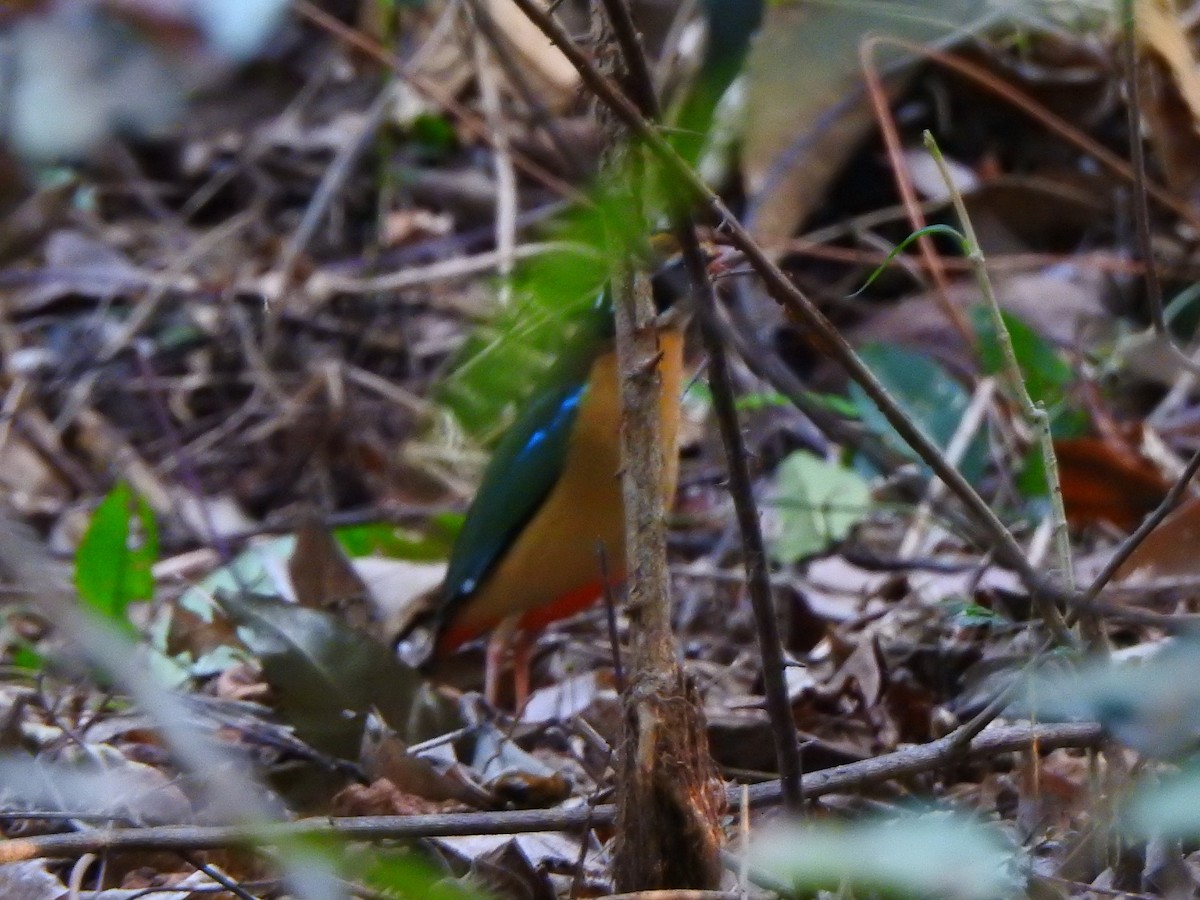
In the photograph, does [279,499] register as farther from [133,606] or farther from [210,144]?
[210,144]

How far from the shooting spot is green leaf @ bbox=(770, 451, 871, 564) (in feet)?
15.5

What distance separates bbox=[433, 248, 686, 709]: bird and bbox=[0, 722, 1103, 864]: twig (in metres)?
2.00

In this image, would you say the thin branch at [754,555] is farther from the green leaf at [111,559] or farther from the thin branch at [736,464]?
the green leaf at [111,559]

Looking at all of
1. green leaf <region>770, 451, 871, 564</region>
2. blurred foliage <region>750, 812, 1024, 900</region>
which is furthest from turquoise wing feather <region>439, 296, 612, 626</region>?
blurred foliage <region>750, 812, 1024, 900</region>

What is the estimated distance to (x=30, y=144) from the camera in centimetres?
141

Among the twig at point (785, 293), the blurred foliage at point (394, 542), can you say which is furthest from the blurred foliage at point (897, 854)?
the blurred foliage at point (394, 542)

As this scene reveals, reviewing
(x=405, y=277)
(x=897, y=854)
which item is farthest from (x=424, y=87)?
(x=897, y=854)

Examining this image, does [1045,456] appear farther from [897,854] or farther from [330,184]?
[330,184]

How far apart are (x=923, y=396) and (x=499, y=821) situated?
128 inches

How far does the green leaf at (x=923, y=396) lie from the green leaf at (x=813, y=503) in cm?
22

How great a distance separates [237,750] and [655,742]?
4.75 feet

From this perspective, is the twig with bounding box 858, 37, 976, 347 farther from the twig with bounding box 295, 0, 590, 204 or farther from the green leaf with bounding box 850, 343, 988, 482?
the twig with bounding box 295, 0, 590, 204

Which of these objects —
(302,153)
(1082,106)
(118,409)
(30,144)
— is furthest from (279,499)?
(30,144)

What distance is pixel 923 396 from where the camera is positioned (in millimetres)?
5094
